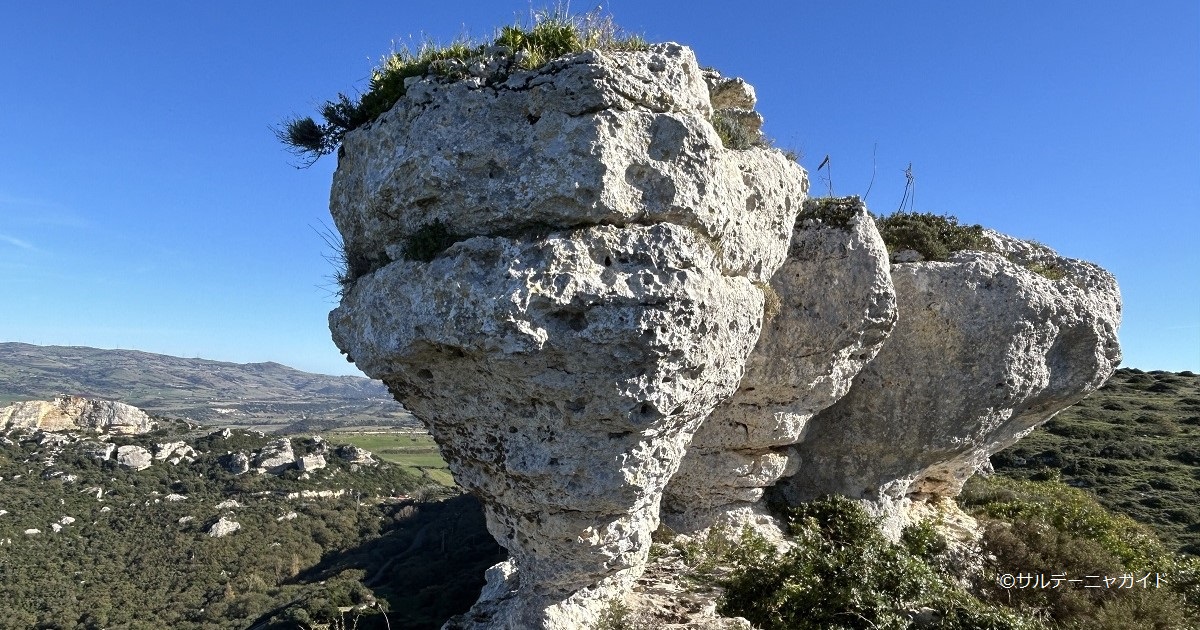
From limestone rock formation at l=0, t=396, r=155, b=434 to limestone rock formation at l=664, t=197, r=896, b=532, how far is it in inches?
3847

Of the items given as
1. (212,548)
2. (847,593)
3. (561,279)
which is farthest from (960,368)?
(212,548)

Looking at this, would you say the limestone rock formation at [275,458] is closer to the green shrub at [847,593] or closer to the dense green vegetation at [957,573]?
the dense green vegetation at [957,573]

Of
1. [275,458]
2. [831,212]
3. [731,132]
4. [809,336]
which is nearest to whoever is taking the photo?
[731,132]

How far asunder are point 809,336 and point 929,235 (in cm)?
394

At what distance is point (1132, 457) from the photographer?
29.8 metres

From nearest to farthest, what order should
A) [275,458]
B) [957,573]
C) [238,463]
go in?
[957,573] → [238,463] → [275,458]

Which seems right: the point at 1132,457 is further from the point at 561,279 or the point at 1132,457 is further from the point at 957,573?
the point at 561,279

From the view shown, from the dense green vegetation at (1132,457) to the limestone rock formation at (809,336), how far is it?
11.2 meters

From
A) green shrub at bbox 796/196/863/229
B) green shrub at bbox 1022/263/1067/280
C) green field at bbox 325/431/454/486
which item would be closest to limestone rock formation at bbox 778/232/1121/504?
green shrub at bbox 1022/263/1067/280

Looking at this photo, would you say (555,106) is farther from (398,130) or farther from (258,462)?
(258,462)

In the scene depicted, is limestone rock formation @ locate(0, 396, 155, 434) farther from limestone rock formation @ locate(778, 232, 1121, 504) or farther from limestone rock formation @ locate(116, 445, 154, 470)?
limestone rock formation @ locate(778, 232, 1121, 504)

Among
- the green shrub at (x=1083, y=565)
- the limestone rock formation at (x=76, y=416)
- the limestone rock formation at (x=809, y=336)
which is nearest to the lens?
the green shrub at (x=1083, y=565)

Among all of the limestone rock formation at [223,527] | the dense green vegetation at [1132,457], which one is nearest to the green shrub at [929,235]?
the dense green vegetation at [1132,457]

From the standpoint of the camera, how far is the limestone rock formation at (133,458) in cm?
6419
